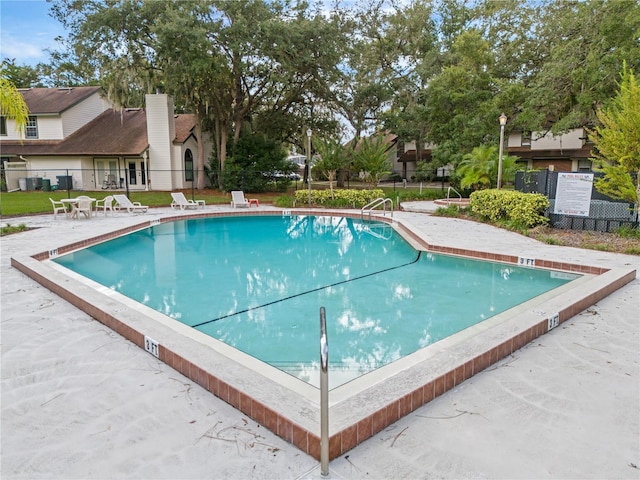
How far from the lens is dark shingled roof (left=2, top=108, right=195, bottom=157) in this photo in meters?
23.9

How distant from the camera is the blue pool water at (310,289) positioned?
4887 millimetres

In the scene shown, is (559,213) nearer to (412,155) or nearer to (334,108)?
(334,108)

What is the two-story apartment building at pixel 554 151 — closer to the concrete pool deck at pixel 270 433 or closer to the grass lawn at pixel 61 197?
the grass lawn at pixel 61 197

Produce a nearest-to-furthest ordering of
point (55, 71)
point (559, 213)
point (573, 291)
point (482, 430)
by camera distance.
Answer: point (482, 430) → point (573, 291) → point (559, 213) → point (55, 71)

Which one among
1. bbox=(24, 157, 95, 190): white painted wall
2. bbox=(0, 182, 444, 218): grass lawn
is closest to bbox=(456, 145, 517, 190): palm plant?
bbox=(0, 182, 444, 218): grass lawn

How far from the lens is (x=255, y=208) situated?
58.9 feet

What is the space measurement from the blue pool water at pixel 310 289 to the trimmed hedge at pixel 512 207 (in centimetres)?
316

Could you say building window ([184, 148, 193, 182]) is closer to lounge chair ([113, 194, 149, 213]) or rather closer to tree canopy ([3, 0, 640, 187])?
tree canopy ([3, 0, 640, 187])

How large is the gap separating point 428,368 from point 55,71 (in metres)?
39.4

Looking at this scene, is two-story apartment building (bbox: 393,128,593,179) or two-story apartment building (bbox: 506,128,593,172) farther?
two-story apartment building (bbox: 506,128,593,172)

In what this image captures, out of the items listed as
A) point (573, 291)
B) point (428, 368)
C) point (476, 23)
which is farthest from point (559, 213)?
point (476, 23)

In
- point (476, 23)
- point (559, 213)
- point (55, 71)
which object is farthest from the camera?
point (55, 71)

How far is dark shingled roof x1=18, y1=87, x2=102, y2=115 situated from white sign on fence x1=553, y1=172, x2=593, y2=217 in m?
25.1

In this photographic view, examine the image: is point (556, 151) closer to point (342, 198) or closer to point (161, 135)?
point (342, 198)
